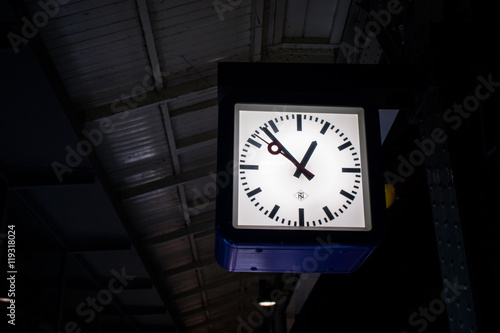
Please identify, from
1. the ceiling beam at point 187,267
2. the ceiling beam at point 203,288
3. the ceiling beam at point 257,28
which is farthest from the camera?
the ceiling beam at point 203,288

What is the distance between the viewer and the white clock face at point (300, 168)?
1.76m

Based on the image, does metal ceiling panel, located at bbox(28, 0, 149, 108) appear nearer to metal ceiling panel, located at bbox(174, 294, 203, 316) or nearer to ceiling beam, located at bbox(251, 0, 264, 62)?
ceiling beam, located at bbox(251, 0, 264, 62)

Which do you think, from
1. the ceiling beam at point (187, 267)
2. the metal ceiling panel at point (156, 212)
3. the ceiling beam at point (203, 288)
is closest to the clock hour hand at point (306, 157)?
the metal ceiling panel at point (156, 212)

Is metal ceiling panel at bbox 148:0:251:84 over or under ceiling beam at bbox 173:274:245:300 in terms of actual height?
over

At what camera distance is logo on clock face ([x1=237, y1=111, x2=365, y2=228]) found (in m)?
1.76

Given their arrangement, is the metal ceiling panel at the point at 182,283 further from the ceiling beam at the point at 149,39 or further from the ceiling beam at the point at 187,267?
the ceiling beam at the point at 149,39

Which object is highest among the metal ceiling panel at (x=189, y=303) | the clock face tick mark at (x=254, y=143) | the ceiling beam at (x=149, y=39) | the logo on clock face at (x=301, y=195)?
the ceiling beam at (x=149, y=39)

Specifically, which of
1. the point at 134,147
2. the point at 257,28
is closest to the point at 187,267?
the point at 134,147

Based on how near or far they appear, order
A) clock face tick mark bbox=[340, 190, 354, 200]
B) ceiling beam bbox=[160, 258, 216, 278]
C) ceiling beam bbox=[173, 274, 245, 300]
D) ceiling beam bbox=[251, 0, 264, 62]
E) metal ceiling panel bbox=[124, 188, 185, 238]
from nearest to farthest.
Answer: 1. clock face tick mark bbox=[340, 190, 354, 200]
2. ceiling beam bbox=[251, 0, 264, 62]
3. metal ceiling panel bbox=[124, 188, 185, 238]
4. ceiling beam bbox=[160, 258, 216, 278]
5. ceiling beam bbox=[173, 274, 245, 300]

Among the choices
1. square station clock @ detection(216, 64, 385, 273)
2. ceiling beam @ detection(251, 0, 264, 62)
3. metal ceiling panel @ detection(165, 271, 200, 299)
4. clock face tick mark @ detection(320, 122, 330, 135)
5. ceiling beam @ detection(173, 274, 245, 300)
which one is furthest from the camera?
ceiling beam @ detection(173, 274, 245, 300)

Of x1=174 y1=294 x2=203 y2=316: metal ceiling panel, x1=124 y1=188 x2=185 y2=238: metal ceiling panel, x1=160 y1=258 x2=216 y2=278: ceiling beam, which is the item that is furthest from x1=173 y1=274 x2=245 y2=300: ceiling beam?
x1=124 y1=188 x2=185 y2=238: metal ceiling panel

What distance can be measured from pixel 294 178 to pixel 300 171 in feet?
0.12

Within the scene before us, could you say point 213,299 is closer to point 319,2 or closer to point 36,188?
point 36,188

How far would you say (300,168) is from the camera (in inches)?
72.6
